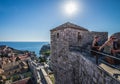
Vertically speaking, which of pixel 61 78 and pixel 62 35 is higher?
pixel 62 35

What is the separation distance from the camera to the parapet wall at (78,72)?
4490mm

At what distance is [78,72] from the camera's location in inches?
329

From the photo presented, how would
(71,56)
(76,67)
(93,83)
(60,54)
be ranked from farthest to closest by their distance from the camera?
(60,54)
(71,56)
(76,67)
(93,83)

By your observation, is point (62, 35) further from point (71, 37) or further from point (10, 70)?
point (10, 70)

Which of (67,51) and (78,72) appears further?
(67,51)

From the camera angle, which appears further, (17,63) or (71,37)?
(17,63)

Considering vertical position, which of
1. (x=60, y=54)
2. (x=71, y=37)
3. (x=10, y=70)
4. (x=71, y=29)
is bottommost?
(x=10, y=70)

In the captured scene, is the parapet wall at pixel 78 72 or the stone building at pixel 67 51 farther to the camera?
the stone building at pixel 67 51

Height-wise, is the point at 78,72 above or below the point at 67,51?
below

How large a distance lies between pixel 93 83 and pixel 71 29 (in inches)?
243

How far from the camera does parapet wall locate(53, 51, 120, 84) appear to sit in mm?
4490

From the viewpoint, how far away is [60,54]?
11.3 m

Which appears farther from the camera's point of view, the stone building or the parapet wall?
the stone building

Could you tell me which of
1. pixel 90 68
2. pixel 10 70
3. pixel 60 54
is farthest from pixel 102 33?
pixel 10 70
